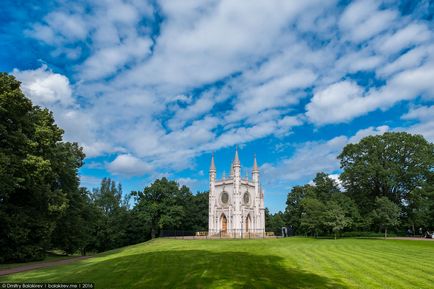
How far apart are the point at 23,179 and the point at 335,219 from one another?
36963 millimetres

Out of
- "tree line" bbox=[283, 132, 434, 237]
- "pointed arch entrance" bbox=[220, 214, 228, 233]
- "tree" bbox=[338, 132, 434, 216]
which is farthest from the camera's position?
"pointed arch entrance" bbox=[220, 214, 228, 233]

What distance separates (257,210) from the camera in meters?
65.1

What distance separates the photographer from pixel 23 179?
2192cm

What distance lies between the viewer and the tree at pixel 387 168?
48.7 meters

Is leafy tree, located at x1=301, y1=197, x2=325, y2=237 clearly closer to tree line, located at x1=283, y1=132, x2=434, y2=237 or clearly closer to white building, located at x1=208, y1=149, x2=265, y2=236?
tree line, located at x1=283, y1=132, x2=434, y2=237

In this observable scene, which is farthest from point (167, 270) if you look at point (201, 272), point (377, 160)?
point (377, 160)

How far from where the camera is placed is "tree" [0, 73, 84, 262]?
74.5 feet

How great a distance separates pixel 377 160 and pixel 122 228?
45.4m

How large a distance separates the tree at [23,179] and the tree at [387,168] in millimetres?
42625

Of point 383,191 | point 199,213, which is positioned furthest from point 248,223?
point 383,191

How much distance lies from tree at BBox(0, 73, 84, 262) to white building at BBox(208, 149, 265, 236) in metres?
37.3

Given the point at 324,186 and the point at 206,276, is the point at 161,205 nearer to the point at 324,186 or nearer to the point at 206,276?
the point at 324,186

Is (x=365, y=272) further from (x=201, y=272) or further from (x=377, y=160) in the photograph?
(x=377, y=160)

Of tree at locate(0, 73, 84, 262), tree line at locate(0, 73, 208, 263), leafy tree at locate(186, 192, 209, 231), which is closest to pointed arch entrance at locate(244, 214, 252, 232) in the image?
leafy tree at locate(186, 192, 209, 231)
